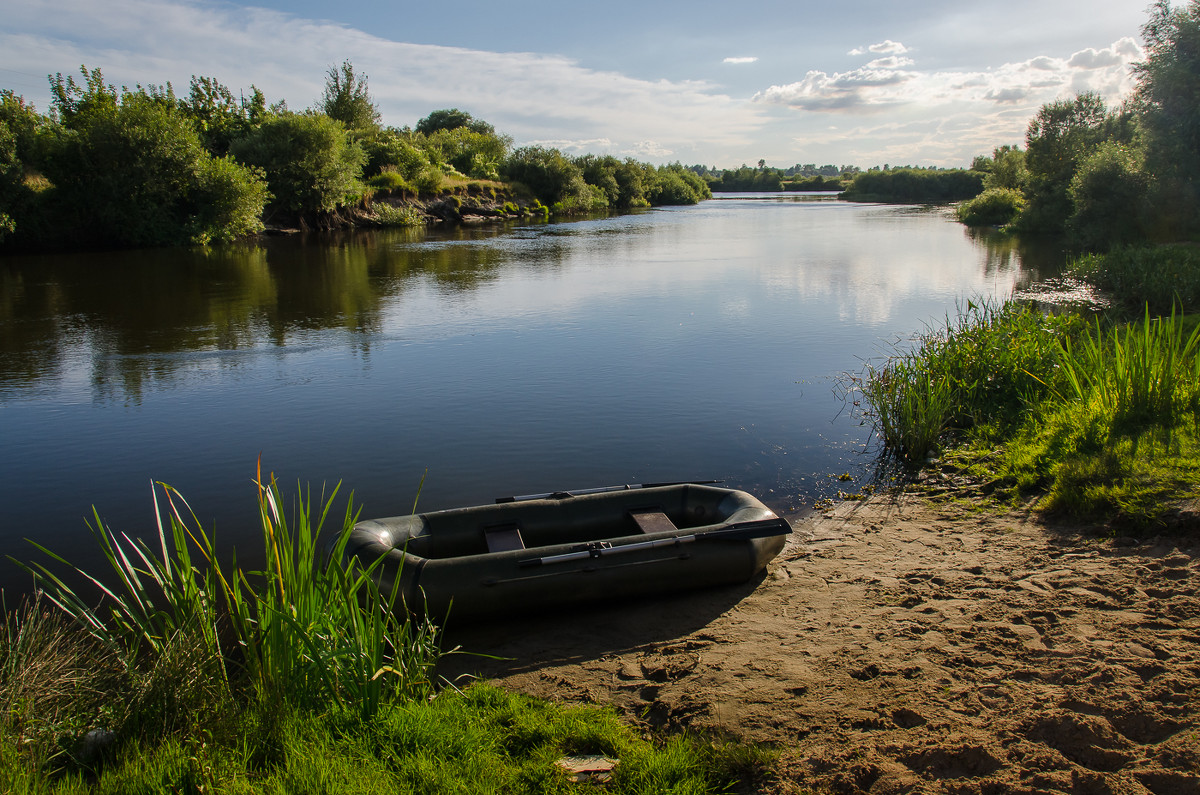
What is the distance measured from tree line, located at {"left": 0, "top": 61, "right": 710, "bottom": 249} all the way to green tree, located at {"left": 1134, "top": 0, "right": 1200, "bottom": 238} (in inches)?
1313

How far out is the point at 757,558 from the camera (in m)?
5.70

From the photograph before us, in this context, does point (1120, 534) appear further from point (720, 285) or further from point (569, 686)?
point (720, 285)

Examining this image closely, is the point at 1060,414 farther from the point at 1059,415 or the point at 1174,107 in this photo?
the point at 1174,107

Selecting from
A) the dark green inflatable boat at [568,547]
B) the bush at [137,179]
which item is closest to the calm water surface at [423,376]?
the dark green inflatable boat at [568,547]

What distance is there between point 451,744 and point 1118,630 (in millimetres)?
3634

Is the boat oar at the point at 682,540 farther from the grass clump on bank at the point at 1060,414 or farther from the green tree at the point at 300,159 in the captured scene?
the green tree at the point at 300,159

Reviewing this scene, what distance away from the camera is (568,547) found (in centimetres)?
538

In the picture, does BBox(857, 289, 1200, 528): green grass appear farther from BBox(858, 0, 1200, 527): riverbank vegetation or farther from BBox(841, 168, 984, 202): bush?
BBox(841, 168, 984, 202): bush

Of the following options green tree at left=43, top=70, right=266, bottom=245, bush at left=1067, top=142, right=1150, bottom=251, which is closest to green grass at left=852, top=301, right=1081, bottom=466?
bush at left=1067, top=142, right=1150, bottom=251

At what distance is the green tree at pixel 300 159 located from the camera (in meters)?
38.4

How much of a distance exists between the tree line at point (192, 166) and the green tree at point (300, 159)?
5 cm

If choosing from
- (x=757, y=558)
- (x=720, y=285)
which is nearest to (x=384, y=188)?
(x=720, y=285)

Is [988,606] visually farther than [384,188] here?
No

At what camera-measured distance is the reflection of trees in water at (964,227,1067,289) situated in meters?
23.1
